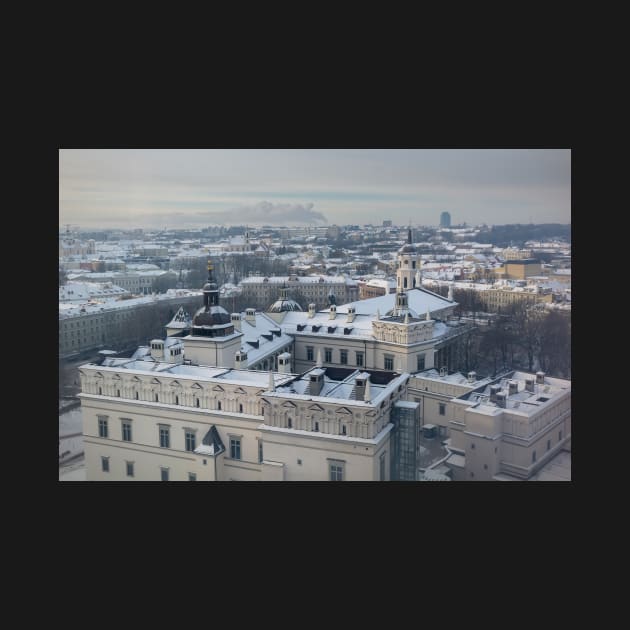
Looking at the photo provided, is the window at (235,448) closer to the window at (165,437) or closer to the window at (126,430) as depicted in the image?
the window at (165,437)

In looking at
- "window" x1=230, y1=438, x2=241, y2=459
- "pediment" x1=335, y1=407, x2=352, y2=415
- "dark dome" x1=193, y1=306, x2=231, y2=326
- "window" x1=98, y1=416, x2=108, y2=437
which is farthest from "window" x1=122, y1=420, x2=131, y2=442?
"pediment" x1=335, y1=407, x2=352, y2=415

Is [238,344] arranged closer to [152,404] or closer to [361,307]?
[152,404]

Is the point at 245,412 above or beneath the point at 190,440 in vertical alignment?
above

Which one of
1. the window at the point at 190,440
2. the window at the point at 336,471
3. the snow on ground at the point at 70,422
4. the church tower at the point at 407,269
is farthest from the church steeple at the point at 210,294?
the church tower at the point at 407,269

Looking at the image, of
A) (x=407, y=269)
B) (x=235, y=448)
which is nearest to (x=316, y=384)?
(x=235, y=448)

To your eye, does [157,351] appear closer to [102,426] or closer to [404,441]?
[102,426]

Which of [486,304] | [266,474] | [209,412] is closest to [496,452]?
[266,474]
